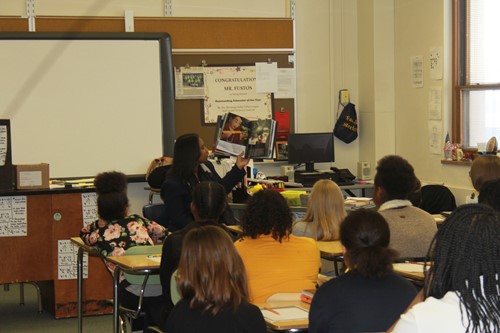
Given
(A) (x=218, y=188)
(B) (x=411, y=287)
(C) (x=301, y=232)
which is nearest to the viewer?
(B) (x=411, y=287)

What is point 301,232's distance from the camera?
5.27 meters

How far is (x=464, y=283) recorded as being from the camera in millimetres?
1938

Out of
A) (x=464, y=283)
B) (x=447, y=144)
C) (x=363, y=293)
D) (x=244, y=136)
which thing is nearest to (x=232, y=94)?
(x=244, y=136)

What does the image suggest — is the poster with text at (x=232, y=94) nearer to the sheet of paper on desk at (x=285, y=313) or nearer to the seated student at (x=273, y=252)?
the seated student at (x=273, y=252)

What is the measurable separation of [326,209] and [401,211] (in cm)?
55

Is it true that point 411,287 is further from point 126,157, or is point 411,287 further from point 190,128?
point 190,128

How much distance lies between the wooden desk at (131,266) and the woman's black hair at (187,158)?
110 centimetres

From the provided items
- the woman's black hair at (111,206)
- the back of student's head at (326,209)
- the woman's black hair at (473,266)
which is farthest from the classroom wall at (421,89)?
the woman's black hair at (473,266)

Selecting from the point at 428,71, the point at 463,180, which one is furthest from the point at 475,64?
the point at 463,180

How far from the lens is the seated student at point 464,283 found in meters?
1.93

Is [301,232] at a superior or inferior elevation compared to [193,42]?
inferior

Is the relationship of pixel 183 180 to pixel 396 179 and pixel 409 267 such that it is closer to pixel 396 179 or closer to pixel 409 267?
pixel 396 179

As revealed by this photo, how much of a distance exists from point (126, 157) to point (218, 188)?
373 centimetres

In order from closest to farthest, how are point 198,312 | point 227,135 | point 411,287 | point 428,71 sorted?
point 198,312 < point 411,287 < point 227,135 < point 428,71
